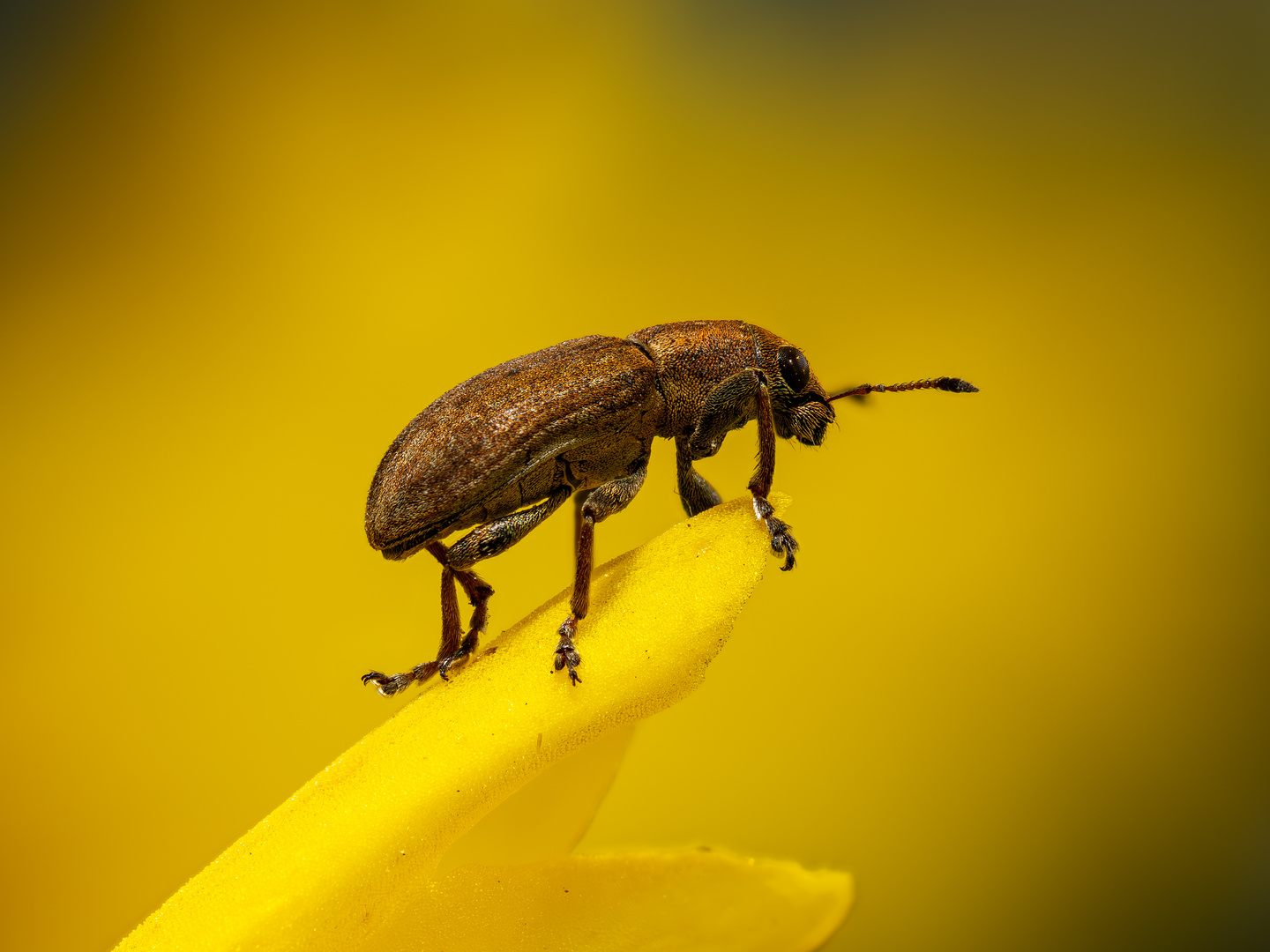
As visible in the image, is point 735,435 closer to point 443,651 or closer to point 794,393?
point 794,393

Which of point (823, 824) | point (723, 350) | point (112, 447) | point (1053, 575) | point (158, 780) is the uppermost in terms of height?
point (112, 447)

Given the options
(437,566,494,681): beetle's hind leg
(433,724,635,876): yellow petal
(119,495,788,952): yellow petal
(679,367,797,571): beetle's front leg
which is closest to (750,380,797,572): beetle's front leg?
(679,367,797,571): beetle's front leg

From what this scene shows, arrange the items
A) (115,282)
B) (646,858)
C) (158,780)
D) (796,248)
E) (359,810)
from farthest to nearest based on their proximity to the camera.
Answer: (796,248), (115,282), (158,780), (646,858), (359,810)

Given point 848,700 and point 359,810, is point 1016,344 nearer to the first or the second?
point 848,700

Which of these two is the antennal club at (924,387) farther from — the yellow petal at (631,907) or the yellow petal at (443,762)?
the yellow petal at (631,907)

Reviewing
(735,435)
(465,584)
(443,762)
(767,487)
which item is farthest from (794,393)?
(443,762)

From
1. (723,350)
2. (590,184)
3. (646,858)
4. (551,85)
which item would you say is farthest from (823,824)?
(551,85)
